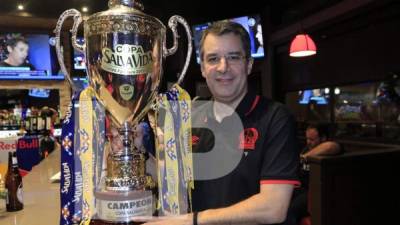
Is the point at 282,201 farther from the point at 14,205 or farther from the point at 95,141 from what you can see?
the point at 14,205

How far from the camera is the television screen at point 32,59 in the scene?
495cm

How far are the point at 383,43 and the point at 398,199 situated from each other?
1.71 metres

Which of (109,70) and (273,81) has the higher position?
(273,81)

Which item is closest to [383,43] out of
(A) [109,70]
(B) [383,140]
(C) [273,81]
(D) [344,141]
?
(B) [383,140]

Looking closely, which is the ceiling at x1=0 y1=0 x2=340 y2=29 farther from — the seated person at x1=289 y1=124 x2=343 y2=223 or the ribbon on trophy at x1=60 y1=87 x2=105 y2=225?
the ribbon on trophy at x1=60 y1=87 x2=105 y2=225

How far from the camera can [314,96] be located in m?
5.58

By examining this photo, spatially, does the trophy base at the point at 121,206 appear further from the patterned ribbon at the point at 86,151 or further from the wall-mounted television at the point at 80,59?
the wall-mounted television at the point at 80,59

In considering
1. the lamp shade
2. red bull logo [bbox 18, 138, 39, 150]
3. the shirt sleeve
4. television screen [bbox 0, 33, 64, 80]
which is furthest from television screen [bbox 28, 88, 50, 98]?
the shirt sleeve

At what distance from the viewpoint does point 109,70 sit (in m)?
0.83

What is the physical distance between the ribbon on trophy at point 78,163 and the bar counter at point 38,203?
37 cm

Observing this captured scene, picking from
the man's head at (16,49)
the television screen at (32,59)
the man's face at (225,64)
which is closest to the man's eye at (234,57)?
the man's face at (225,64)

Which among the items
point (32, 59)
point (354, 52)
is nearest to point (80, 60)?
point (32, 59)

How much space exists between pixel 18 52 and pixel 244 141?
4.84m

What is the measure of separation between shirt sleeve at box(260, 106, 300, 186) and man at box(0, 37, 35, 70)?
4.83 meters
